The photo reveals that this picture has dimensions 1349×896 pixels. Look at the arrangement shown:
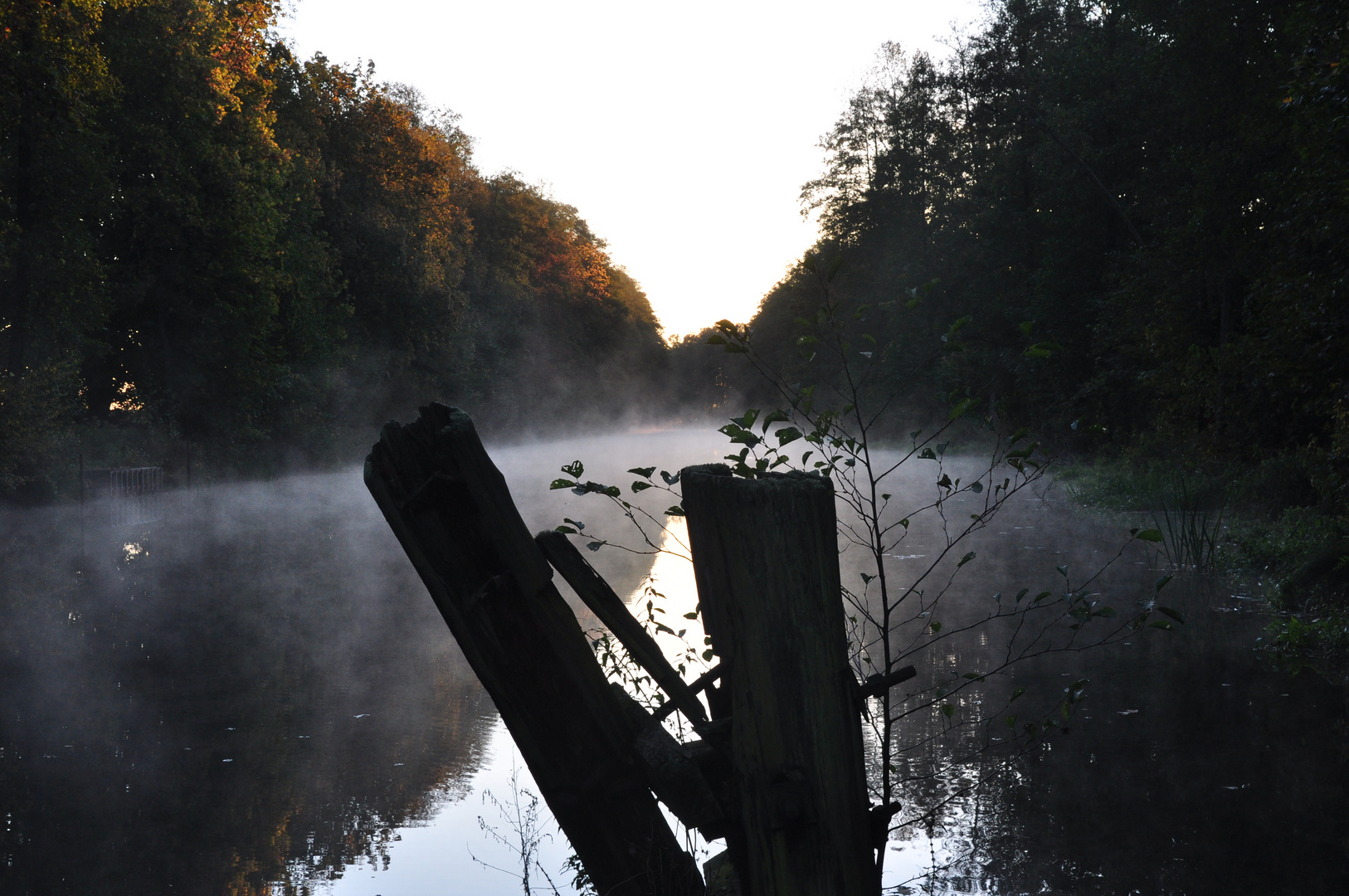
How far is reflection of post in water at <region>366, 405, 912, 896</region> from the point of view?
6.32 ft

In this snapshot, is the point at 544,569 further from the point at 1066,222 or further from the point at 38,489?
the point at 1066,222

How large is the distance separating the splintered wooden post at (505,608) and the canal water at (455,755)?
1.48 metres

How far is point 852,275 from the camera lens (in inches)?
1938

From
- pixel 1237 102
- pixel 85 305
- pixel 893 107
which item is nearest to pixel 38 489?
pixel 85 305

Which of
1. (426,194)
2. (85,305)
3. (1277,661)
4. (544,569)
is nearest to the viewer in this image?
(544,569)

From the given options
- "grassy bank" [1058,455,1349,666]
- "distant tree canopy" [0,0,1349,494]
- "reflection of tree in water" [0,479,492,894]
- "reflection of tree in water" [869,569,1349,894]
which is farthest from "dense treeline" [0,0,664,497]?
"grassy bank" [1058,455,1349,666]

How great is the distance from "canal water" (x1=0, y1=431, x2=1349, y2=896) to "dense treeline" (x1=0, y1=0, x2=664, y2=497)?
32.1 ft

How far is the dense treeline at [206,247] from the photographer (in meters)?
17.7

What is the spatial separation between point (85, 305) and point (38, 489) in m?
4.57

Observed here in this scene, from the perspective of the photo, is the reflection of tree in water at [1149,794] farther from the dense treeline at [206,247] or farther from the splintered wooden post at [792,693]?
the dense treeline at [206,247]

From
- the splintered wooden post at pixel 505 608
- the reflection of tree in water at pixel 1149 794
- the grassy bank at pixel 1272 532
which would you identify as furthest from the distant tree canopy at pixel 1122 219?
the reflection of tree in water at pixel 1149 794

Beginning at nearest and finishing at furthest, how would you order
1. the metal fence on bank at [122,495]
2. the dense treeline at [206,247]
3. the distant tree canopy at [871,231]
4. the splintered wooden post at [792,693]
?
the splintered wooden post at [792,693]
the distant tree canopy at [871,231]
the dense treeline at [206,247]
the metal fence on bank at [122,495]

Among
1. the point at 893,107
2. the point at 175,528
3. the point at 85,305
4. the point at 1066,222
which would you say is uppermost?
the point at 893,107

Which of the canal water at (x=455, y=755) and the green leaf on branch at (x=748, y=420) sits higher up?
the green leaf on branch at (x=748, y=420)
